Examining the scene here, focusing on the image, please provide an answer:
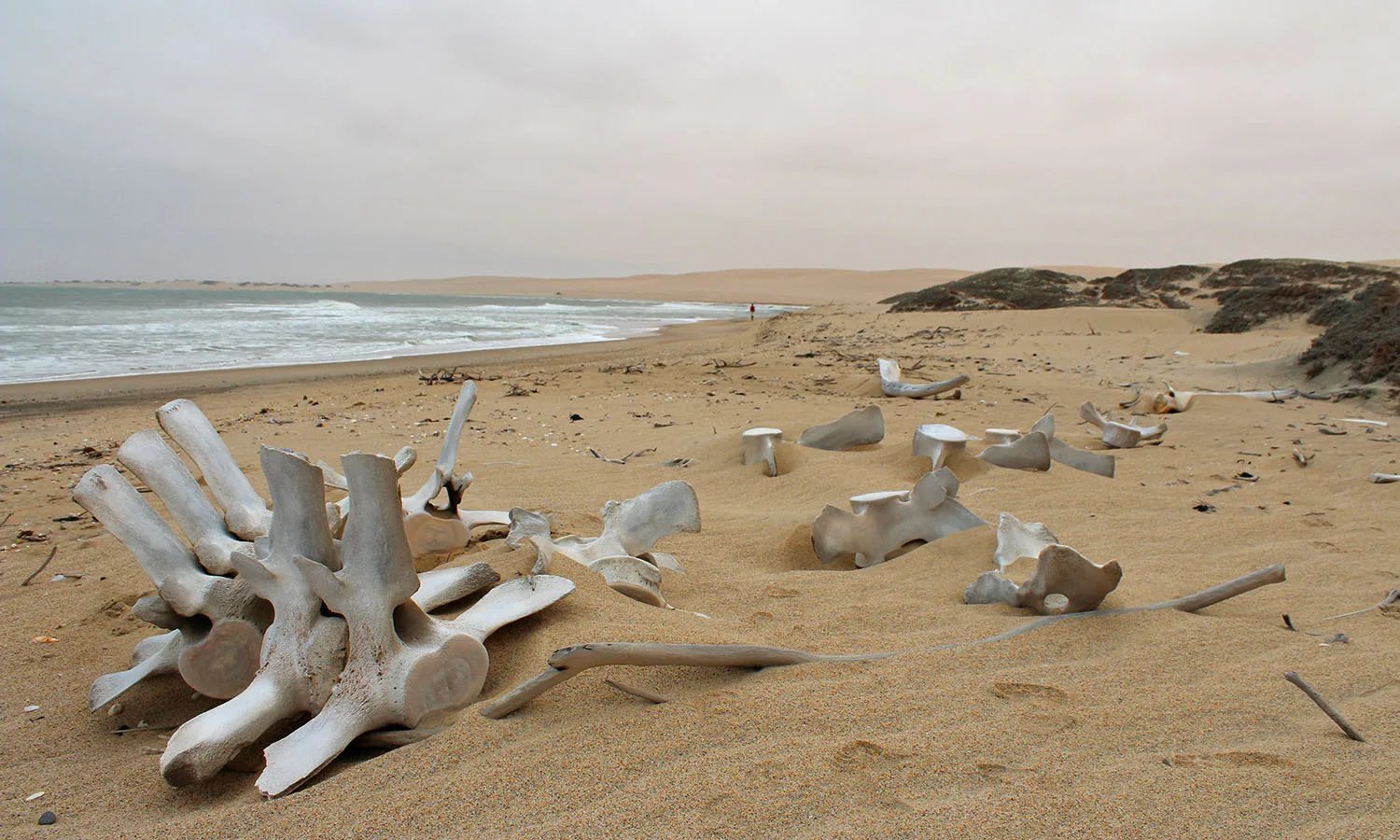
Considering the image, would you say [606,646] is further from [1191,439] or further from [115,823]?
[1191,439]

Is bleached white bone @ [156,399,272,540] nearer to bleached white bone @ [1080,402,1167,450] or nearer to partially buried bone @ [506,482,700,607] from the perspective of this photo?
partially buried bone @ [506,482,700,607]

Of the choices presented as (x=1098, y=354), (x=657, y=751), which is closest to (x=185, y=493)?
(x=657, y=751)

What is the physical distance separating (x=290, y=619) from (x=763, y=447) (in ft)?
9.75

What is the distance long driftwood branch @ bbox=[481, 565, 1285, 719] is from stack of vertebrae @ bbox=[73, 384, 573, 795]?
0.56ft

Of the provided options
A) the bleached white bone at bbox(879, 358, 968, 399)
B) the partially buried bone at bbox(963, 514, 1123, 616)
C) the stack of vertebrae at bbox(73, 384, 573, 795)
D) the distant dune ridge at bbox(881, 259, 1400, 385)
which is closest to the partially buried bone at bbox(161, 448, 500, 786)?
the stack of vertebrae at bbox(73, 384, 573, 795)

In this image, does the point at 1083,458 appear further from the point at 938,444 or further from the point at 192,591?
the point at 192,591

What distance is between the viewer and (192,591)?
6.50 ft

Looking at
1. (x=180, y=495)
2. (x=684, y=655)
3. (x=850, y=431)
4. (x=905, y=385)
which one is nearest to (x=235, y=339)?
(x=905, y=385)

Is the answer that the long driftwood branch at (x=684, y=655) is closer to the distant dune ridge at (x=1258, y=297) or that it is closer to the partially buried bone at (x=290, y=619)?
the partially buried bone at (x=290, y=619)

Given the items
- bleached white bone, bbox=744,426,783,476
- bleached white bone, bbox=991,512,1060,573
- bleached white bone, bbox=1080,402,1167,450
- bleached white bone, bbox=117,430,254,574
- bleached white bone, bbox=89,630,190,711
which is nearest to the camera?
bleached white bone, bbox=89,630,190,711

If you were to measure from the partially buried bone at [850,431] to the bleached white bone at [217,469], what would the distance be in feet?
9.93

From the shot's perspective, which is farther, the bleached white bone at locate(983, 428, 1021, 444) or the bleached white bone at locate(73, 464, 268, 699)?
the bleached white bone at locate(983, 428, 1021, 444)

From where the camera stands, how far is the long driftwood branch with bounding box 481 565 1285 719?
1661 millimetres

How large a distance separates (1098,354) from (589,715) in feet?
38.9
